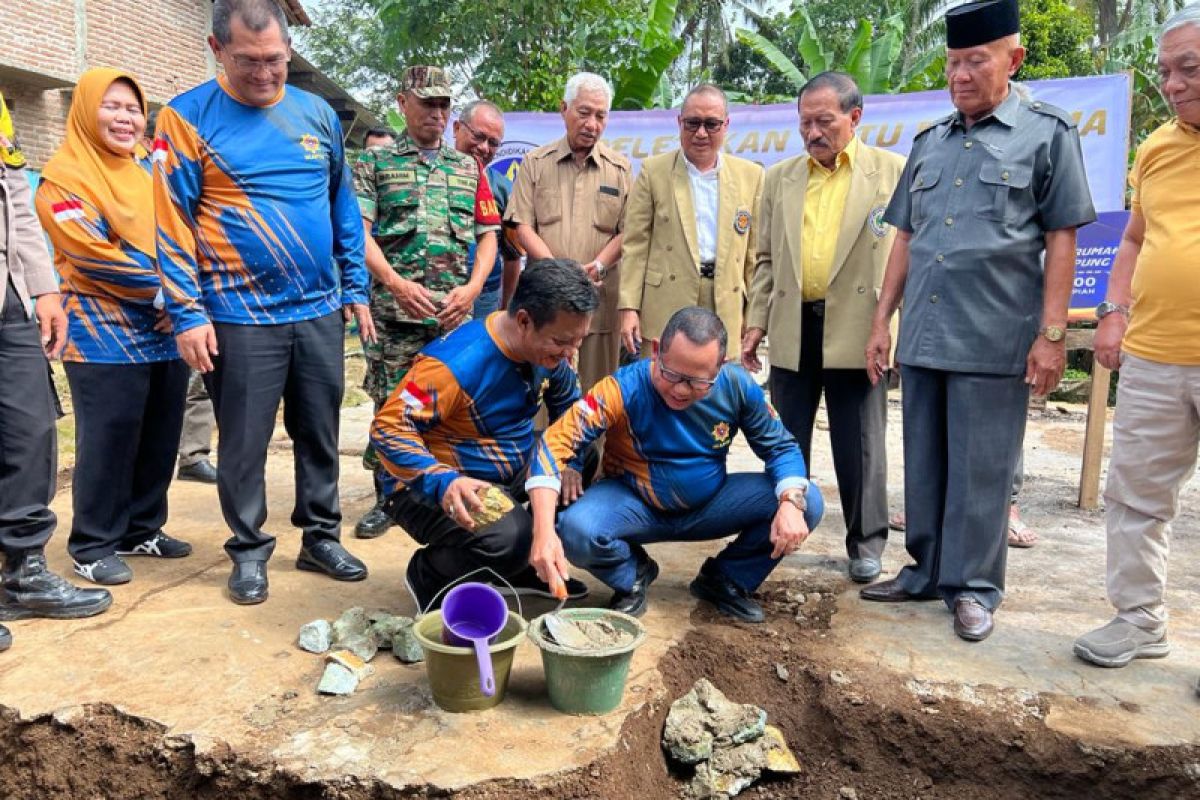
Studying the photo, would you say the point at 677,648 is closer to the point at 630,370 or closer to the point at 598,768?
the point at 598,768

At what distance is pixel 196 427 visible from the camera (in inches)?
194

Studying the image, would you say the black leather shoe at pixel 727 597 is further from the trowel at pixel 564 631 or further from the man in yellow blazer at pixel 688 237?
the man in yellow blazer at pixel 688 237

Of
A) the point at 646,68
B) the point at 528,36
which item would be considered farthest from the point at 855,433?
the point at 528,36

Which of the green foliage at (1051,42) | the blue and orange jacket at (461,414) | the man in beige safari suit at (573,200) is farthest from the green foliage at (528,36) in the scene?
the blue and orange jacket at (461,414)

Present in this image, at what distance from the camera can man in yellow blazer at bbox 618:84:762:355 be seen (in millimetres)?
3814

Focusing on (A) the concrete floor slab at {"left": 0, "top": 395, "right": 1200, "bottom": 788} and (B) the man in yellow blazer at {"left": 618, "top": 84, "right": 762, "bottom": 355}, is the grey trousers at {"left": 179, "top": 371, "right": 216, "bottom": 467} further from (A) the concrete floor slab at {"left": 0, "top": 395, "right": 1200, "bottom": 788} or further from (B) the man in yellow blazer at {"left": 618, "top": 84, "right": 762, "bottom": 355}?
(B) the man in yellow blazer at {"left": 618, "top": 84, "right": 762, "bottom": 355}

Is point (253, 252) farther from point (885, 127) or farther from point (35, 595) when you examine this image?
point (885, 127)

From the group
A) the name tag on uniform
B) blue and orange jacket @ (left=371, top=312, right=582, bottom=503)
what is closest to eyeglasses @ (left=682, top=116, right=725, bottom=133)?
the name tag on uniform

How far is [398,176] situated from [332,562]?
165 centimetres

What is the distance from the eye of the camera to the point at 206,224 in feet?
9.82

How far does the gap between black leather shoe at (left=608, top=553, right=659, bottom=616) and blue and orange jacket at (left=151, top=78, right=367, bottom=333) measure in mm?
1479

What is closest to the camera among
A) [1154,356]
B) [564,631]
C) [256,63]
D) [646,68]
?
[564,631]

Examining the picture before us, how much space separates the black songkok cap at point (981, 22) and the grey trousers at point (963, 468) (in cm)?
108

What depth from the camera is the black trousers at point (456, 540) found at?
2.82 meters
